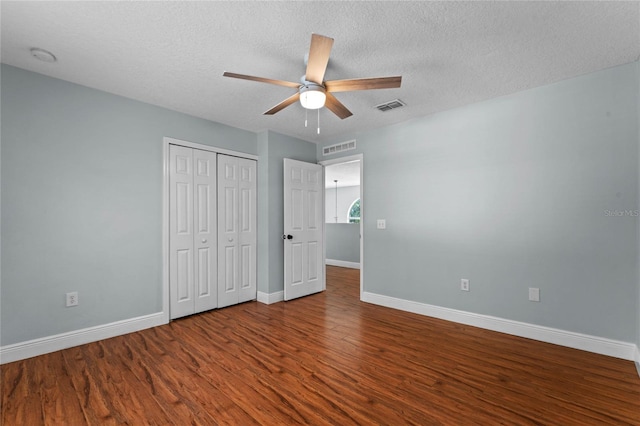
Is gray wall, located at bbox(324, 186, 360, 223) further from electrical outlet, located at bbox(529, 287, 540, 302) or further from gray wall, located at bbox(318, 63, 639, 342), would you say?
electrical outlet, located at bbox(529, 287, 540, 302)

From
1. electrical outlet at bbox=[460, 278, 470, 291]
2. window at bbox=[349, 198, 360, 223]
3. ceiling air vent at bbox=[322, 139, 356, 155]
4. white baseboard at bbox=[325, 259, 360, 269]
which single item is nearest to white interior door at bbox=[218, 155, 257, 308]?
ceiling air vent at bbox=[322, 139, 356, 155]

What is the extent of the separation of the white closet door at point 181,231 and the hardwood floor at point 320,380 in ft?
1.45

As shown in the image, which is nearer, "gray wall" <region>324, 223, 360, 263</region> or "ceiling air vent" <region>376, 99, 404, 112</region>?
"ceiling air vent" <region>376, 99, 404, 112</region>

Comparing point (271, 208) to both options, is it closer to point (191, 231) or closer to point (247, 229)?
point (247, 229)

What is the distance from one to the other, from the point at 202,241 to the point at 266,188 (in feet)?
3.88

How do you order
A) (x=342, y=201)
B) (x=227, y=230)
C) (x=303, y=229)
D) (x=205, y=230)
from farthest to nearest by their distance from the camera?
(x=342, y=201) < (x=303, y=229) < (x=227, y=230) < (x=205, y=230)

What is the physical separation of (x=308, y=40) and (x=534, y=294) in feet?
10.5

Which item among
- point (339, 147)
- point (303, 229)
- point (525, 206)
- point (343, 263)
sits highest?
point (339, 147)

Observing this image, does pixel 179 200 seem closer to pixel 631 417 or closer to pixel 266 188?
pixel 266 188

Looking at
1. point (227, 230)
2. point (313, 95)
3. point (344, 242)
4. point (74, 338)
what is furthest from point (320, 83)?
point (344, 242)

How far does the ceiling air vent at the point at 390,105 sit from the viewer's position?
3214 millimetres

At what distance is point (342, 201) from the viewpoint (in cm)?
1016

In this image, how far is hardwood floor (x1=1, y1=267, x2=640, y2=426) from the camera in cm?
177

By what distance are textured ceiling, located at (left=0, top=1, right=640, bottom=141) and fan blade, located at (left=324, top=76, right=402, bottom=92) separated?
30 centimetres
